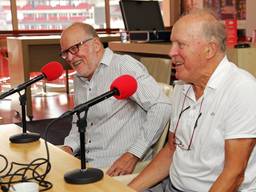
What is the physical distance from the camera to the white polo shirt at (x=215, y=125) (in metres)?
1.41

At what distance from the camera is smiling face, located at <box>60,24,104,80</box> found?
1921 millimetres

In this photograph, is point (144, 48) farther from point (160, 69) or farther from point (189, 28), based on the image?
point (189, 28)

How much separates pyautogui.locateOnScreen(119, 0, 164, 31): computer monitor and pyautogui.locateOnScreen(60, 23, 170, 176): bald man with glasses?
2090mm

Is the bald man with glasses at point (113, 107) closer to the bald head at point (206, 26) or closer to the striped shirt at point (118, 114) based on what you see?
the striped shirt at point (118, 114)

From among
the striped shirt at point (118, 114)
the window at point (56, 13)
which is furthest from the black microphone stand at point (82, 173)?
the window at point (56, 13)

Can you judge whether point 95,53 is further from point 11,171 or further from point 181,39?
point 11,171

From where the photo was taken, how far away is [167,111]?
1937 millimetres

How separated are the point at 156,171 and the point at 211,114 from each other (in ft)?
1.29

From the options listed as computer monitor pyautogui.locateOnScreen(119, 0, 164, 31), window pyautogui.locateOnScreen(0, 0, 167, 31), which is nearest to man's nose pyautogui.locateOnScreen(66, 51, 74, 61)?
computer monitor pyautogui.locateOnScreen(119, 0, 164, 31)

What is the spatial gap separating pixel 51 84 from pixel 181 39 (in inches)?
261

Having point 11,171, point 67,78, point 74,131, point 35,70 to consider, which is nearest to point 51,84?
point 67,78

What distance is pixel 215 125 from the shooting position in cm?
147

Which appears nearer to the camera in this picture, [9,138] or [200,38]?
[200,38]

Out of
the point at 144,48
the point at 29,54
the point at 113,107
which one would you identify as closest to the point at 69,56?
the point at 113,107
